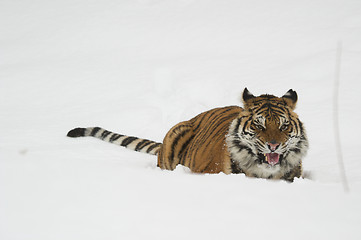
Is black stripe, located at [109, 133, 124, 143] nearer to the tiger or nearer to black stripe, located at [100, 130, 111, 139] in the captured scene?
black stripe, located at [100, 130, 111, 139]

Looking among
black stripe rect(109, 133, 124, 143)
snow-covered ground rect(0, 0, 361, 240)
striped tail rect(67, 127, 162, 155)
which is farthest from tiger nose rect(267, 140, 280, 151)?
black stripe rect(109, 133, 124, 143)

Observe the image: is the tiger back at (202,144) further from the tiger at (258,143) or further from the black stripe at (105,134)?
the black stripe at (105,134)

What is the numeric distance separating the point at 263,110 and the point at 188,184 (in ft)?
5.95

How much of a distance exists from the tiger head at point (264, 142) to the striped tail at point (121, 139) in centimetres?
170

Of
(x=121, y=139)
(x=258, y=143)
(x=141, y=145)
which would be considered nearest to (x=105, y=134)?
(x=121, y=139)

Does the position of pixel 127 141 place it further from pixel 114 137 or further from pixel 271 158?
pixel 271 158

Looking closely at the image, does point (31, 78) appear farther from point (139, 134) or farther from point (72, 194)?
point (72, 194)

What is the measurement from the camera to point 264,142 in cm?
336

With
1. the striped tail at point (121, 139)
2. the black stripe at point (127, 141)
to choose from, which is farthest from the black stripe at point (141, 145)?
the black stripe at point (127, 141)

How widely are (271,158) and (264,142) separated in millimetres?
199

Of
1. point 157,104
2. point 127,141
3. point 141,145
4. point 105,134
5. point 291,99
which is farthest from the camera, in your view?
point 157,104

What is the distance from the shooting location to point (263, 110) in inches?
138

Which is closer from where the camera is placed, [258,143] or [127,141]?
[258,143]

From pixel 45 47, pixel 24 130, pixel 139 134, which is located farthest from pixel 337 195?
pixel 45 47
